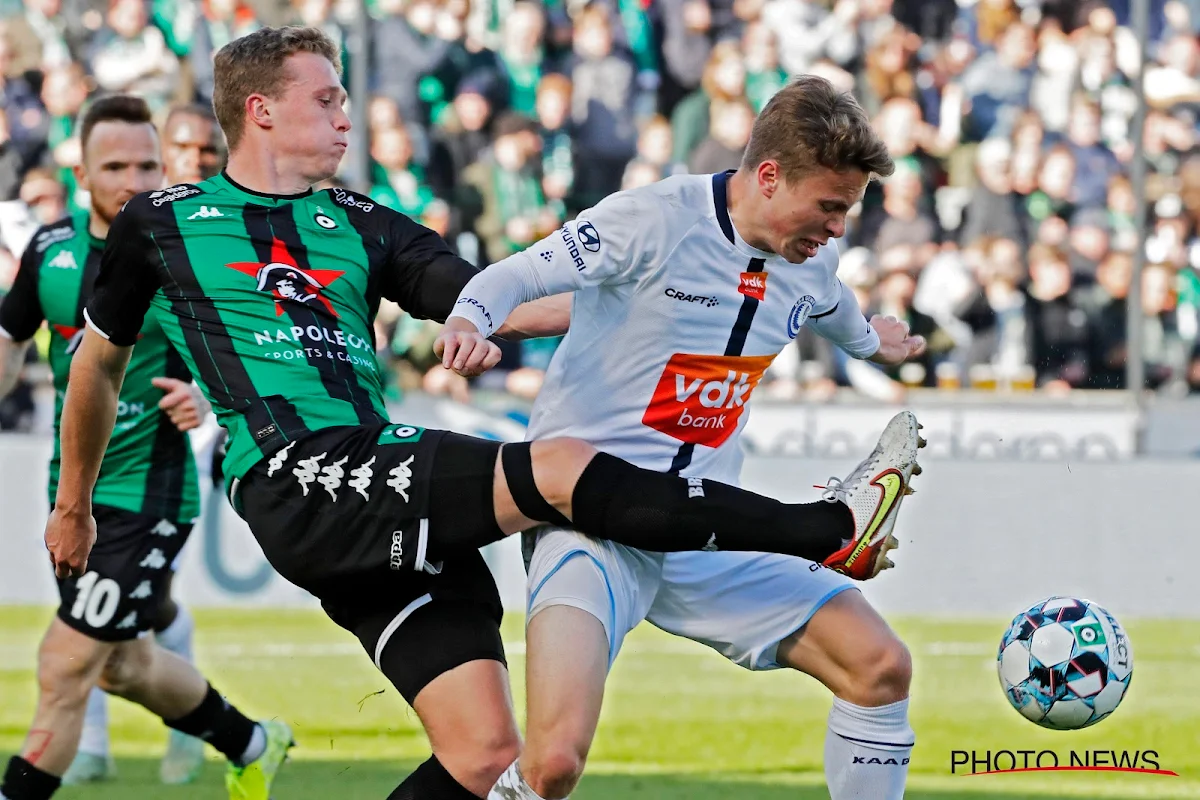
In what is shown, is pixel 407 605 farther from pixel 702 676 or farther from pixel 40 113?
pixel 40 113

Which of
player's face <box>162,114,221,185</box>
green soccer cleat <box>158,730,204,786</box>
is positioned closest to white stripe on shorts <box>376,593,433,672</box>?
player's face <box>162,114,221,185</box>

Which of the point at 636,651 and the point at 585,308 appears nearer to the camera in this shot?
the point at 585,308

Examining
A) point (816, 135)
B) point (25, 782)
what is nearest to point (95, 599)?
point (25, 782)

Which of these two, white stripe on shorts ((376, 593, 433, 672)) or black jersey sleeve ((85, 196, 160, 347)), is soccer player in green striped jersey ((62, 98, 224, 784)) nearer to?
black jersey sleeve ((85, 196, 160, 347))

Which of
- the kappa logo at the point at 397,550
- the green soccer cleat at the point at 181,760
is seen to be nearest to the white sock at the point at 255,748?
the green soccer cleat at the point at 181,760

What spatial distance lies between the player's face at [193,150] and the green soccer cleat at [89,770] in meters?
2.28

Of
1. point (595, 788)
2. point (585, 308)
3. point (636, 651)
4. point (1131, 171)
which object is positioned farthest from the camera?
point (1131, 171)

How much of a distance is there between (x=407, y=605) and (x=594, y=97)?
9099mm

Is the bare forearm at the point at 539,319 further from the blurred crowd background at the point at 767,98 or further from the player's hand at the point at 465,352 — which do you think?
the blurred crowd background at the point at 767,98

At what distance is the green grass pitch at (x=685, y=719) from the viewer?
6.61 meters

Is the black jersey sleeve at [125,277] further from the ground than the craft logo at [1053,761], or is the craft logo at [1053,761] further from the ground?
the black jersey sleeve at [125,277]

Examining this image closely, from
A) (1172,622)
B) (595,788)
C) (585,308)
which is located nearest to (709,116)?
(1172,622)

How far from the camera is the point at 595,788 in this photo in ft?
21.5

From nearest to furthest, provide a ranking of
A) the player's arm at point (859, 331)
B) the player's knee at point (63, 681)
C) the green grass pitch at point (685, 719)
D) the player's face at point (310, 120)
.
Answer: the player's face at point (310, 120), the player's arm at point (859, 331), the player's knee at point (63, 681), the green grass pitch at point (685, 719)
